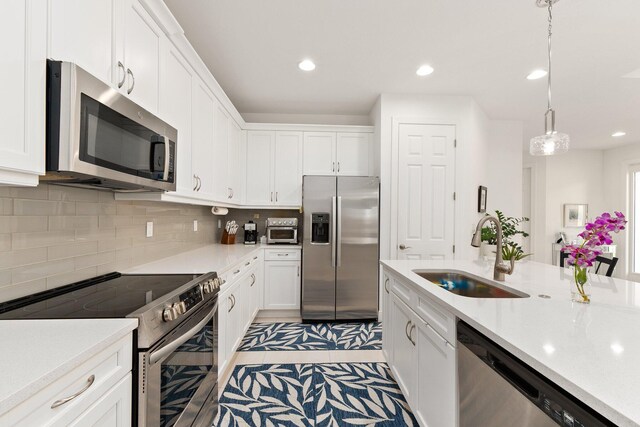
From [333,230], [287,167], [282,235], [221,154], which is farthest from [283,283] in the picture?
[221,154]

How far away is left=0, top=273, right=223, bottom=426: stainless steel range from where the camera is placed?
1040 millimetres

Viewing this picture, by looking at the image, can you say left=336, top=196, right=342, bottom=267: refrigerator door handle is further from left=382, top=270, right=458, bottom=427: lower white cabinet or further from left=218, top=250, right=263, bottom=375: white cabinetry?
left=382, top=270, right=458, bottom=427: lower white cabinet

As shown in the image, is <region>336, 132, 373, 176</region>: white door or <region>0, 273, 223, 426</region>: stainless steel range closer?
<region>0, 273, 223, 426</region>: stainless steel range

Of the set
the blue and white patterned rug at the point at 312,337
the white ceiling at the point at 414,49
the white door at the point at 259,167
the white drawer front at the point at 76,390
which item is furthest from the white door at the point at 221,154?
the white drawer front at the point at 76,390

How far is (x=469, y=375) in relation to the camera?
3.65 feet

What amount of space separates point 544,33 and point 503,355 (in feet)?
8.39

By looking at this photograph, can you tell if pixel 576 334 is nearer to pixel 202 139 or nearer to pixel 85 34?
pixel 85 34

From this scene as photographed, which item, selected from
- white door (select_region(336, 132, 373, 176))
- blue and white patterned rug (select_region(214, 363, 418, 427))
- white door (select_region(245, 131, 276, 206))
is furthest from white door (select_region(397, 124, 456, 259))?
white door (select_region(245, 131, 276, 206))

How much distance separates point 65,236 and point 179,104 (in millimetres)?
1039

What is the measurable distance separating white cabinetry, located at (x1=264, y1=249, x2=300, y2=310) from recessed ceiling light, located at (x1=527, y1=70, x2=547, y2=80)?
307cm

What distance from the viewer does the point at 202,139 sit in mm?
2379

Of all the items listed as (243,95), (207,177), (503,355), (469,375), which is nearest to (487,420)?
(469,375)

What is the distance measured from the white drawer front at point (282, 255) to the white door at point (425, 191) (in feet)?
4.05

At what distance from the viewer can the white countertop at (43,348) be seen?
622mm
